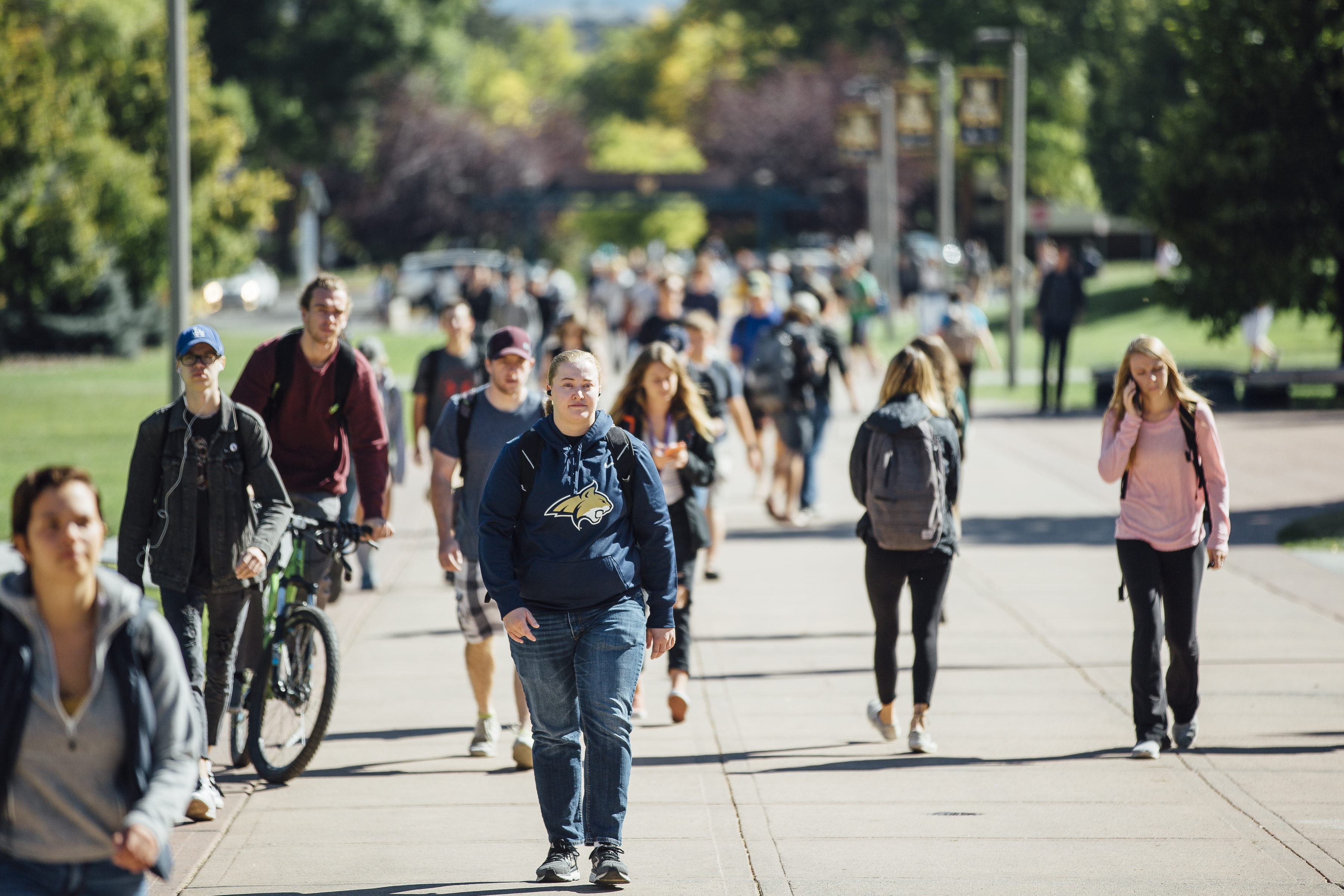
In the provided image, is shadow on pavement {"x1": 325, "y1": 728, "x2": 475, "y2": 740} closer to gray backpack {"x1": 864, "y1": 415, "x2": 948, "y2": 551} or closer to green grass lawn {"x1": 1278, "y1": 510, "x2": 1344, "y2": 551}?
gray backpack {"x1": 864, "y1": 415, "x2": 948, "y2": 551}

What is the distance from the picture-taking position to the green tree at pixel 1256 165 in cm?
1856

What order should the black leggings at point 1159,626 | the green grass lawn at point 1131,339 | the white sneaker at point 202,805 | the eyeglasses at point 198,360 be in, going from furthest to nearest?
1. the green grass lawn at point 1131,339
2. the black leggings at point 1159,626
3. the white sneaker at point 202,805
4. the eyeglasses at point 198,360

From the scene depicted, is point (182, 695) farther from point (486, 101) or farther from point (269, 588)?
point (486, 101)

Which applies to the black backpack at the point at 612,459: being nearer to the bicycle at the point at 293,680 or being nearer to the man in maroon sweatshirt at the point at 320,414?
the bicycle at the point at 293,680

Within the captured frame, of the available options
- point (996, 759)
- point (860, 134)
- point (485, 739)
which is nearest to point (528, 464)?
point (485, 739)

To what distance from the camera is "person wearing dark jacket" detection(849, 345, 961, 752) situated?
6.96 metres

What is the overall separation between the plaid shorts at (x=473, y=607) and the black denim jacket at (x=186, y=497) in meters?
1.13

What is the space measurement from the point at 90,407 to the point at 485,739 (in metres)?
17.3

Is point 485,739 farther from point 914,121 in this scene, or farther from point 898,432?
point 914,121

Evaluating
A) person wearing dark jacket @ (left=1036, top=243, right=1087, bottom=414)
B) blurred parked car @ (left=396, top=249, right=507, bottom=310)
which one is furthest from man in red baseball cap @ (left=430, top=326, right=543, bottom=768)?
blurred parked car @ (left=396, top=249, right=507, bottom=310)

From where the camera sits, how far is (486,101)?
367 ft

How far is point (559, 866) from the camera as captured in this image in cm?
527

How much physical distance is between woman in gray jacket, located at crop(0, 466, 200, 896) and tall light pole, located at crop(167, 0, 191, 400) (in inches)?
279

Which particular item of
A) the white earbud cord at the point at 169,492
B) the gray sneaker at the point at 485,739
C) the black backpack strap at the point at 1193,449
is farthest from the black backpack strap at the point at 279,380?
the black backpack strap at the point at 1193,449
